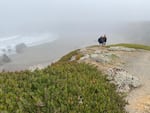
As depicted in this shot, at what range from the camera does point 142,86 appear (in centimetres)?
2603

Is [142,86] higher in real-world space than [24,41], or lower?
higher

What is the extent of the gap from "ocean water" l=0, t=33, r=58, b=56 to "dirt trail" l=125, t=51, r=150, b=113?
229 ft

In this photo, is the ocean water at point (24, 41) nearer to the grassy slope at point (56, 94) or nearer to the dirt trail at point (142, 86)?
the dirt trail at point (142, 86)

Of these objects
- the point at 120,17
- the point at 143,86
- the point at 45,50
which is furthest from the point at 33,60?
the point at 120,17

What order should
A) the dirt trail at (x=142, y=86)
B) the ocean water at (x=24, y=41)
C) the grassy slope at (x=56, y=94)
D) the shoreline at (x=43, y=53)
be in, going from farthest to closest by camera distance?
the ocean water at (x=24, y=41) < the shoreline at (x=43, y=53) < the dirt trail at (x=142, y=86) < the grassy slope at (x=56, y=94)

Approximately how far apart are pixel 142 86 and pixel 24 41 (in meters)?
98.9

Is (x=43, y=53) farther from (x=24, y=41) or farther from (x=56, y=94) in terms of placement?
(x=56, y=94)

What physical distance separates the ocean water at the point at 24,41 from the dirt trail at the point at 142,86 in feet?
229

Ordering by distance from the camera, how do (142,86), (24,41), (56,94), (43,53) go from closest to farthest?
(56,94)
(142,86)
(43,53)
(24,41)

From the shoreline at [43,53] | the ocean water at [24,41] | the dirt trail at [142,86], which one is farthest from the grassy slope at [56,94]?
the ocean water at [24,41]

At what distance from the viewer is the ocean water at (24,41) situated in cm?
10627

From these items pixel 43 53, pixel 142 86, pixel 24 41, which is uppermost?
pixel 142 86

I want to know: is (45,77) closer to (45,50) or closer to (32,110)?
(32,110)

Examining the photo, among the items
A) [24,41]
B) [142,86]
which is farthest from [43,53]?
[142,86]
